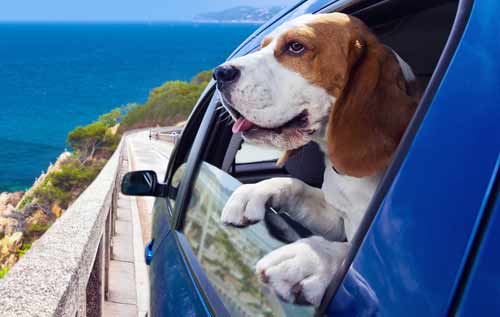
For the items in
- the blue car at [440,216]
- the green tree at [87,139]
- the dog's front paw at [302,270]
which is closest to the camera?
the blue car at [440,216]

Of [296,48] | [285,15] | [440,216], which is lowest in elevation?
[440,216]

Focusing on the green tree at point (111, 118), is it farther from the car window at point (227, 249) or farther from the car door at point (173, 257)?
the car window at point (227, 249)

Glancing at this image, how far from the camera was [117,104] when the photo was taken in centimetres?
13475

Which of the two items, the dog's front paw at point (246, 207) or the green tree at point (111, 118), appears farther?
the green tree at point (111, 118)

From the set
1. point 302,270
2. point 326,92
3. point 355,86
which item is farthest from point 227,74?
point 302,270

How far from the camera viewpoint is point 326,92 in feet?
5.92

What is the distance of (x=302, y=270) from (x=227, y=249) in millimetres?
706

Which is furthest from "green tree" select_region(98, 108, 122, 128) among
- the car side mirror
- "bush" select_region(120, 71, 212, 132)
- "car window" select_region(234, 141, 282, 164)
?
the car side mirror

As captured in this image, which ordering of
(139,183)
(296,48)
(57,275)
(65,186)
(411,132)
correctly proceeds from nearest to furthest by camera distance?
1. (411,132)
2. (296,48)
3. (57,275)
4. (139,183)
5. (65,186)

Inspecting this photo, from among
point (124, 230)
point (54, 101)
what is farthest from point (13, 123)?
point (124, 230)

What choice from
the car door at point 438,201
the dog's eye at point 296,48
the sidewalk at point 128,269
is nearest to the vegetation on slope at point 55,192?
the sidewalk at point 128,269

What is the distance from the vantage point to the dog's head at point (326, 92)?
1558 mm

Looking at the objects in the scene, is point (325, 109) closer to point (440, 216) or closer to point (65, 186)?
point (440, 216)

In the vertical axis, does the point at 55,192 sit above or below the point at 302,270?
below
